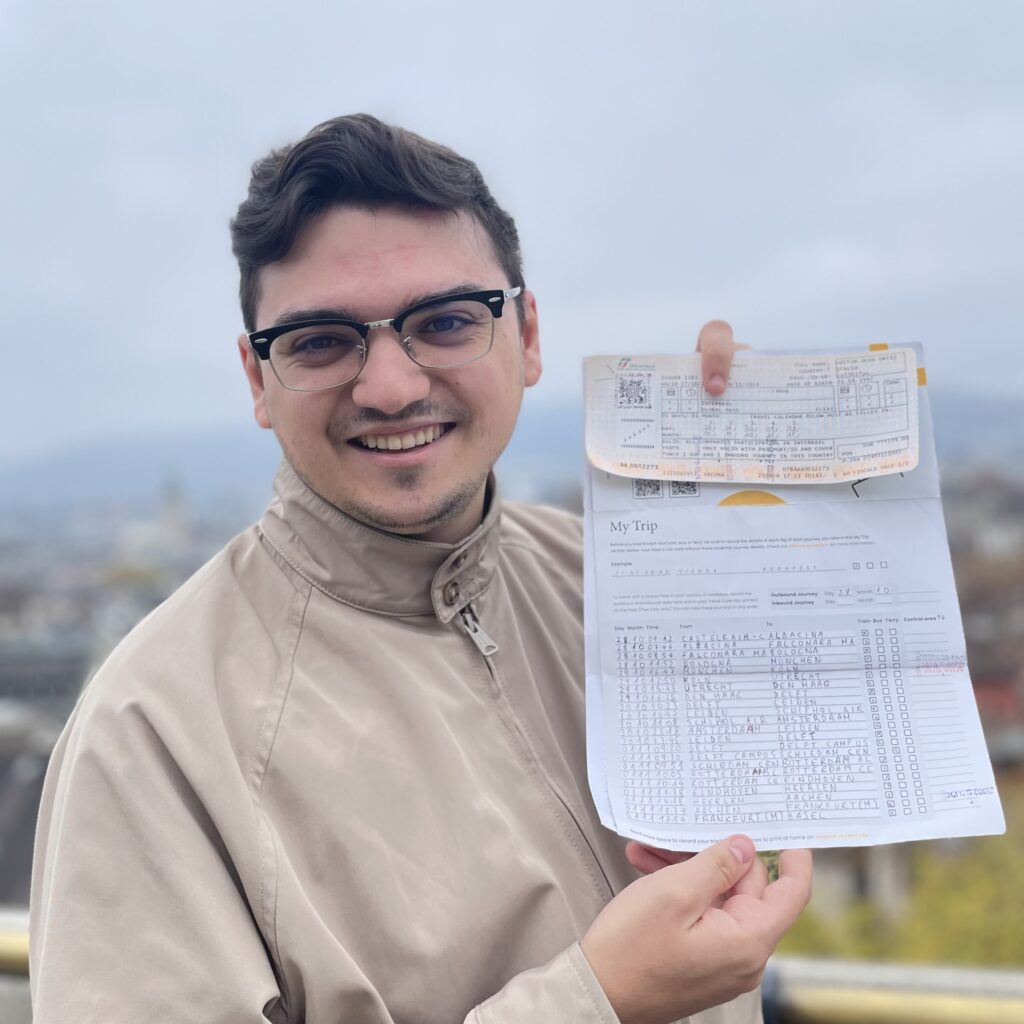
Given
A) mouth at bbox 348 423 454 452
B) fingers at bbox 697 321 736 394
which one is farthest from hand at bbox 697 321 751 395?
mouth at bbox 348 423 454 452

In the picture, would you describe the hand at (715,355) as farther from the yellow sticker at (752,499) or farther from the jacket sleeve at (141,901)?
the jacket sleeve at (141,901)

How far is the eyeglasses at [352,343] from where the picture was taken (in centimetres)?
140

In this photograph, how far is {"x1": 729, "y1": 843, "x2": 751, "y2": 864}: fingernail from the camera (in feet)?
4.05

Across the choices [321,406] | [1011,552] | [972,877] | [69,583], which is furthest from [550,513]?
[69,583]

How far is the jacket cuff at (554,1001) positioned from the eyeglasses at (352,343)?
735 mm

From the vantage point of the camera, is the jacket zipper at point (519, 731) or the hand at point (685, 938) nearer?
the hand at point (685, 938)

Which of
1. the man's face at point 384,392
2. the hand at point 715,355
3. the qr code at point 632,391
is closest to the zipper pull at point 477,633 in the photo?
the man's face at point 384,392

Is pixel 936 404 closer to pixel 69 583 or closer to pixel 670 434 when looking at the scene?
pixel 670 434

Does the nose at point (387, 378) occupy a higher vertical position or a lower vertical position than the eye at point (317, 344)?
lower

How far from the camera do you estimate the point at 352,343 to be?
4.63 feet

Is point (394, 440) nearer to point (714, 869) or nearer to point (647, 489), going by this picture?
point (647, 489)

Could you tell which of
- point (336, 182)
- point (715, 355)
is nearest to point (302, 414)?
point (336, 182)

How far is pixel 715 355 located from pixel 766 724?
499 millimetres

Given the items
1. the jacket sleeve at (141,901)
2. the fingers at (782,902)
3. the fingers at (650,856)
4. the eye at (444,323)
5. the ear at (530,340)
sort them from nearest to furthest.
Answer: the jacket sleeve at (141,901)
the fingers at (782,902)
the fingers at (650,856)
the eye at (444,323)
the ear at (530,340)
